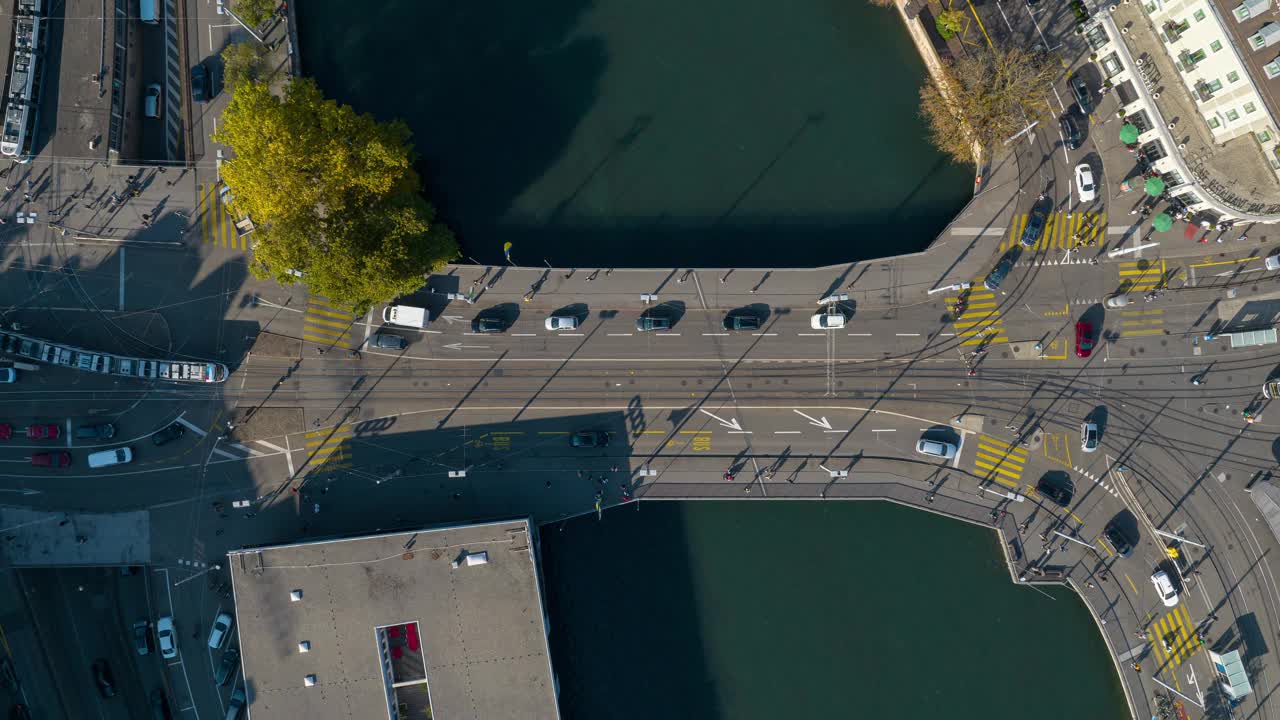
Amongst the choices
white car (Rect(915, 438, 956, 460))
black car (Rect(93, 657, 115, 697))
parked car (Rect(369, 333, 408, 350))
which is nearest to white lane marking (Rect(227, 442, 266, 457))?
parked car (Rect(369, 333, 408, 350))

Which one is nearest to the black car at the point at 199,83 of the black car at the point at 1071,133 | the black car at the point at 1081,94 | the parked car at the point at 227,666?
the parked car at the point at 227,666

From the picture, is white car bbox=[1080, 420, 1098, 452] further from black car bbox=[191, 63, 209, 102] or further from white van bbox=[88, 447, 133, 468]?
white van bbox=[88, 447, 133, 468]

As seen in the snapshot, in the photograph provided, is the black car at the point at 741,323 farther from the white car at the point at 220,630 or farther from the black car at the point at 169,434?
the white car at the point at 220,630

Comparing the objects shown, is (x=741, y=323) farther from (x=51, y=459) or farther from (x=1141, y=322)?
(x=51, y=459)

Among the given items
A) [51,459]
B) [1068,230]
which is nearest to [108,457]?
[51,459]

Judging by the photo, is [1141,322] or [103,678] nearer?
[103,678]

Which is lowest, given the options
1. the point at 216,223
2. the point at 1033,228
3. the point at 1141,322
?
the point at 1141,322
